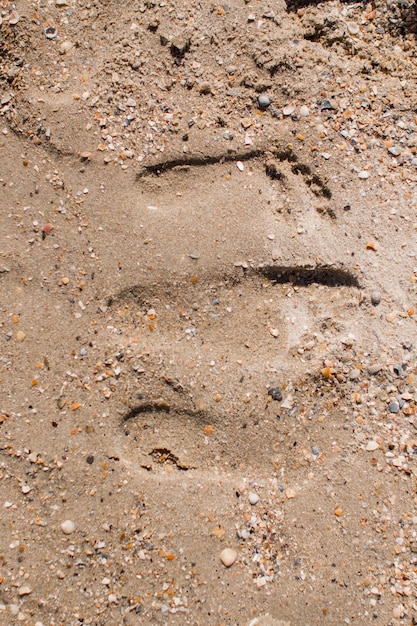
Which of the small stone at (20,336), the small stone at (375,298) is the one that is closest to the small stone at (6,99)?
the small stone at (20,336)

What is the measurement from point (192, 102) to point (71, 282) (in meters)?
0.93

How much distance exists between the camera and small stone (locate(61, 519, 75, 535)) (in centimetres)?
215

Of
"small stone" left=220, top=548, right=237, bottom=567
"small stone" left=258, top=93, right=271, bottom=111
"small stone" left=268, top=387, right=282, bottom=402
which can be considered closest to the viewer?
"small stone" left=220, top=548, right=237, bottom=567

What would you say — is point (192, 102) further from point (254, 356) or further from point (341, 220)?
point (254, 356)

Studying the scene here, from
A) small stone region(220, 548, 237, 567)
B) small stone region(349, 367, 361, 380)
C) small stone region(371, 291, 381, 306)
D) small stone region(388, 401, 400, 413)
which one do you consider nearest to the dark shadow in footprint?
small stone region(371, 291, 381, 306)

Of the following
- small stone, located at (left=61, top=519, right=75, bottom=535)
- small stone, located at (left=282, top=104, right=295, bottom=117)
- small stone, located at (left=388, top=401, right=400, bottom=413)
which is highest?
small stone, located at (left=282, top=104, right=295, bottom=117)

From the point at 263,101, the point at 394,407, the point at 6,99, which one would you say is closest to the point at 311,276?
the point at 394,407

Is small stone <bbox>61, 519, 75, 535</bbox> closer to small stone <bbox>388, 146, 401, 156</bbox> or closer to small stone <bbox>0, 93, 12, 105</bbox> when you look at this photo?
small stone <bbox>0, 93, 12, 105</bbox>

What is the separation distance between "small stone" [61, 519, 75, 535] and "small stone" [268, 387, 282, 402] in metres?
0.94

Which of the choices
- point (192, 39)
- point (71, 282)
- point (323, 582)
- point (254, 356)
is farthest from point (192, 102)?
point (323, 582)

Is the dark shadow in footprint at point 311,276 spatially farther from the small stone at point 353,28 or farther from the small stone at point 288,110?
the small stone at point 353,28

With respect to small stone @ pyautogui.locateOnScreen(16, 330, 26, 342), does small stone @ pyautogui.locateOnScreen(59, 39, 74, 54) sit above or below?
above

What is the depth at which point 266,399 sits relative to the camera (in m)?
2.25

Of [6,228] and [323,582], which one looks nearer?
[323,582]
